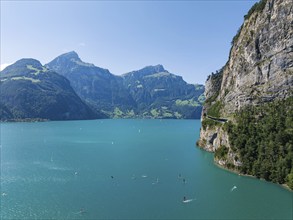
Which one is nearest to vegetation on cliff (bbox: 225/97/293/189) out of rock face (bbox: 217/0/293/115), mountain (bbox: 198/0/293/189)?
mountain (bbox: 198/0/293/189)

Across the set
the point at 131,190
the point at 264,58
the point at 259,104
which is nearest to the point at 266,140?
Answer: the point at 259,104

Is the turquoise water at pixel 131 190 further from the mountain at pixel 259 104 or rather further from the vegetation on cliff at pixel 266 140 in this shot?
the mountain at pixel 259 104

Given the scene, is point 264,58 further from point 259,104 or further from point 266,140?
point 266,140

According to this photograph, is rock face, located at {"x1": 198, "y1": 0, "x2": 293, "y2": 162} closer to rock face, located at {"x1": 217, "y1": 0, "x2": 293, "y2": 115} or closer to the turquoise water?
rock face, located at {"x1": 217, "y1": 0, "x2": 293, "y2": 115}

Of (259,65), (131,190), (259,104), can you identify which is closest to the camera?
(131,190)

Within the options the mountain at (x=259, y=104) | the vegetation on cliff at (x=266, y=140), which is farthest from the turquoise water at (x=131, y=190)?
the mountain at (x=259, y=104)

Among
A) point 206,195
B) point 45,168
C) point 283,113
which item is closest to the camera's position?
point 206,195

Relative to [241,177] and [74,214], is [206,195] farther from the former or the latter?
[74,214]

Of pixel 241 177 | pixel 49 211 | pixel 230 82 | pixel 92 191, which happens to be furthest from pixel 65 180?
pixel 230 82
